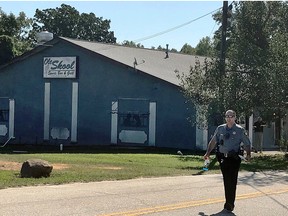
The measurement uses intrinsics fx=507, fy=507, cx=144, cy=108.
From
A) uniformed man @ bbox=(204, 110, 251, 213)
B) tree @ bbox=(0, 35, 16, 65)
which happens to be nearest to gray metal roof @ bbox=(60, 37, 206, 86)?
uniformed man @ bbox=(204, 110, 251, 213)

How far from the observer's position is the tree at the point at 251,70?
63.7 feet

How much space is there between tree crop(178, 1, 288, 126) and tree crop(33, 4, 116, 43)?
59.9m

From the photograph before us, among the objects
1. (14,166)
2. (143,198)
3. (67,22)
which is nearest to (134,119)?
(14,166)

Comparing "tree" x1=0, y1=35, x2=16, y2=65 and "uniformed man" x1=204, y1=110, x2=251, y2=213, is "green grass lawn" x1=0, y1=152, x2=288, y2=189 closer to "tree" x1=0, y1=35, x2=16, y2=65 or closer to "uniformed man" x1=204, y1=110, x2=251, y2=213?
"uniformed man" x1=204, y1=110, x2=251, y2=213

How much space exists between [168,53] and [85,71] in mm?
7071

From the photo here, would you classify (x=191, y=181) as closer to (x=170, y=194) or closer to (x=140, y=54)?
(x=170, y=194)

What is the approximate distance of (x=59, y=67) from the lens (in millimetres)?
31031

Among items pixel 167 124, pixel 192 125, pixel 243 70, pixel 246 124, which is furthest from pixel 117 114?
pixel 243 70

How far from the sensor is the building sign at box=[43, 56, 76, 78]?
30500mm

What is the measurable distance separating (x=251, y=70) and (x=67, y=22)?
6389 centimetres

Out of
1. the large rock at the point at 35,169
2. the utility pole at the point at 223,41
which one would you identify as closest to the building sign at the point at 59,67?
the utility pole at the point at 223,41

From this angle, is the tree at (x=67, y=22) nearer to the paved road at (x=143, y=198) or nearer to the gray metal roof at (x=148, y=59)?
the gray metal roof at (x=148, y=59)

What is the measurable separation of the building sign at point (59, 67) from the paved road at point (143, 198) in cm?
1826

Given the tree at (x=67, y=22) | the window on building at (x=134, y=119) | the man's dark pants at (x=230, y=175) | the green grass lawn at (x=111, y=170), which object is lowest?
the green grass lawn at (x=111, y=170)
